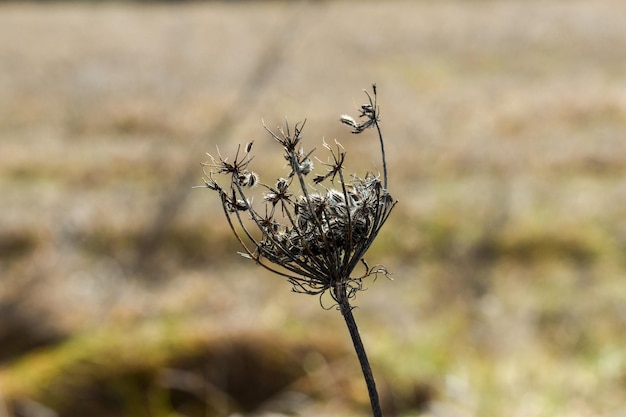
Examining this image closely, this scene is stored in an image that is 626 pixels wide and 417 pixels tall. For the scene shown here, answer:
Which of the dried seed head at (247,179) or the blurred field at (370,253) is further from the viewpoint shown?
the blurred field at (370,253)

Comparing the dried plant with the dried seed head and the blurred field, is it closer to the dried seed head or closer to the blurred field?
the dried seed head

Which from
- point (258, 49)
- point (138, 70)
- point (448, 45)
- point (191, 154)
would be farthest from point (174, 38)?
point (191, 154)

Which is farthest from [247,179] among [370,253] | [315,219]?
[370,253]

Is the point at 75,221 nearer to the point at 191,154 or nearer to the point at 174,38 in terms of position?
the point at 191,154

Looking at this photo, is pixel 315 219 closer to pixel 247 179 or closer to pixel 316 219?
pixel 316 219

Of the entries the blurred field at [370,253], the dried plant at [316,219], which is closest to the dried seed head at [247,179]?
the dried plant at [316,219]

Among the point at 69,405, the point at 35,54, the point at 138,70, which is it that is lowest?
the point at 69,405

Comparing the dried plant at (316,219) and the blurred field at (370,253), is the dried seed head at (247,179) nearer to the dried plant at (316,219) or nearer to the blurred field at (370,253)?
the dried plant at (316,219)

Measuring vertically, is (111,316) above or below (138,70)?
below

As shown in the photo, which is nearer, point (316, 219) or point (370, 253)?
point (316, 219)
